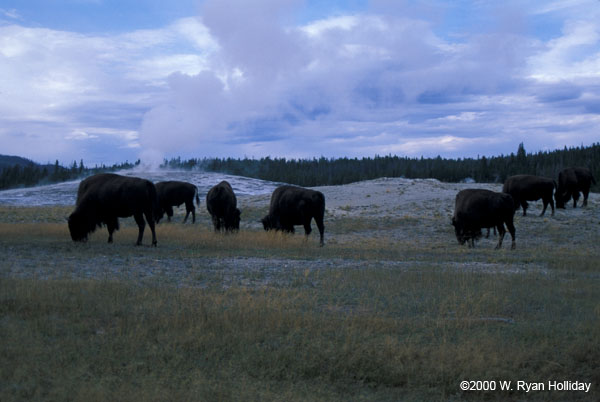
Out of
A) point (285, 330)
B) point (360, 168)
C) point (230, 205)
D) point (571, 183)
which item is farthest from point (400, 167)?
point (285, 330)

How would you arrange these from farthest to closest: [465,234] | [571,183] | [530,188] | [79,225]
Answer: [571,183], [530,188], [465,234], [79,225]

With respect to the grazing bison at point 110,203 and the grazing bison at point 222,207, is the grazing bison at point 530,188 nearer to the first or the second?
the grazing bison at point 222,207

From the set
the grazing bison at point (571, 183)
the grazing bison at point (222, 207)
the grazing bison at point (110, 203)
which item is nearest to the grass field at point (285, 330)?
the grazing bison at point (110, 203)

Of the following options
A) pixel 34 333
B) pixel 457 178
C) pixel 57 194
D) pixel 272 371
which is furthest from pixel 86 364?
pixel 457 178

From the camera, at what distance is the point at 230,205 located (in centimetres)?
2192

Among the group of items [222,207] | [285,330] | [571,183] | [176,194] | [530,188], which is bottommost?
[285,330]

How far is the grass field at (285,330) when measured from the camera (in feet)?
19.5

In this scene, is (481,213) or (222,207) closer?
(481,213)

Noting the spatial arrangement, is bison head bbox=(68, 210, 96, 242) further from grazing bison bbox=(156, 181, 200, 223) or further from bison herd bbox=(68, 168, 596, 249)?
grazing bison bbox=(156, 181, 200, 223)

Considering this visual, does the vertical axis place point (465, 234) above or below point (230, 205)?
below

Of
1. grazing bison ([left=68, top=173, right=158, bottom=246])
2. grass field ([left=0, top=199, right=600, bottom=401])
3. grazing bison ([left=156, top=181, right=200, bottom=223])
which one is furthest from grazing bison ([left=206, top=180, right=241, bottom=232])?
grass field ([left=0, top=199, right=600, bottom=401])

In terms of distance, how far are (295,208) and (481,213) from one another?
629 centimetres

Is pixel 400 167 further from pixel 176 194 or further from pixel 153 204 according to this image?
pixel 153 204

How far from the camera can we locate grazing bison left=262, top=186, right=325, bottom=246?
19.7 meters
